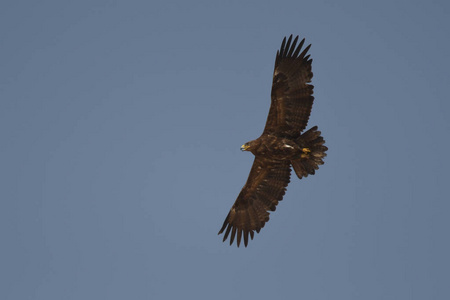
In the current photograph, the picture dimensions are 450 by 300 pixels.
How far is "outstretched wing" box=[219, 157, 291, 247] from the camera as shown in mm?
18797

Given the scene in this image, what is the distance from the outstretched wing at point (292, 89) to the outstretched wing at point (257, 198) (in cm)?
188

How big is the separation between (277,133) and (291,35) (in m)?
2.91

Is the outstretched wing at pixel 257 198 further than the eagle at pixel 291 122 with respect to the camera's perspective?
Yes

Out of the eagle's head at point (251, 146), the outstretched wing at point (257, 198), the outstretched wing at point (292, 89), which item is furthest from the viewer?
the outstretched wing at point (257, 198)

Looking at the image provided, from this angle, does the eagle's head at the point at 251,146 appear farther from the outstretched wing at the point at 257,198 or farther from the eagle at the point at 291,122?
the outstretched wing at the point at 257,198

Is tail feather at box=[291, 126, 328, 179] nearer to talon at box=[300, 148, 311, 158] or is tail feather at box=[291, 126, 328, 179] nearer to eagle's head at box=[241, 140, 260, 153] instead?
talon at box=[300, 148, 311, 158]

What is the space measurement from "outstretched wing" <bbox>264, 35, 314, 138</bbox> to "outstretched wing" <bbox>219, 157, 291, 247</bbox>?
1878 mm

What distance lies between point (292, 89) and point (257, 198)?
4.21 m

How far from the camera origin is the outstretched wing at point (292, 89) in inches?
661

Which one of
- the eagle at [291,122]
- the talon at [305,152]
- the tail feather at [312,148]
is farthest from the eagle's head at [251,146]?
the talon at [305,152]

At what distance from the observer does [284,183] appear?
19.0 metres

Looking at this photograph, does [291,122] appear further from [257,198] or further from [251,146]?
[257,198]

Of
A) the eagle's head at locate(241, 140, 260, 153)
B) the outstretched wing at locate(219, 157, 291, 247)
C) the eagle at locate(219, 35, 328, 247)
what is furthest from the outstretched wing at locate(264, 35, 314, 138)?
the outstretched wing at locate(219, 157, 291, 247)

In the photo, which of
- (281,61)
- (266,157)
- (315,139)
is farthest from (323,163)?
(281,61)
